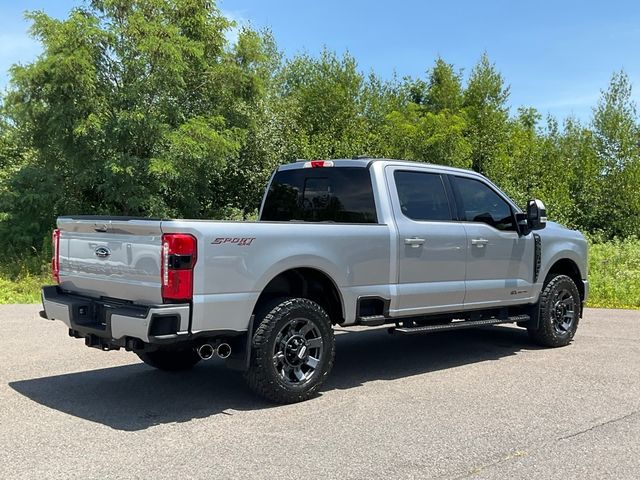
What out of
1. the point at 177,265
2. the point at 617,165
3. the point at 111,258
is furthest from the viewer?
the point at 617,165

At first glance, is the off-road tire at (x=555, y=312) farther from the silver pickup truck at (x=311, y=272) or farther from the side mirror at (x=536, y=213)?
the side mirror at (x=536, y=213)

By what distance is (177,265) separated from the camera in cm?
485

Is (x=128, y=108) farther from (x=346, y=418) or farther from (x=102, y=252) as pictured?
(x=346, y=418)

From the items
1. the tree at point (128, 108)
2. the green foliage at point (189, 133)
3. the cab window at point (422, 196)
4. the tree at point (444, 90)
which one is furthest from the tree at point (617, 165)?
the cab window at point (422, 196)

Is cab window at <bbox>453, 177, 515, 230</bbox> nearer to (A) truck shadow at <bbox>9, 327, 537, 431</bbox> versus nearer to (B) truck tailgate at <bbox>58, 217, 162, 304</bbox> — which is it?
(A) truck shadow at <bbox>9, 327, 537, 431</bbox>

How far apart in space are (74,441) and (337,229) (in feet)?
9.03

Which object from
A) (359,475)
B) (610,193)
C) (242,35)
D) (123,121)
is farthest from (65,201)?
(610,193)

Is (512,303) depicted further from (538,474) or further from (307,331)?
(538,474)

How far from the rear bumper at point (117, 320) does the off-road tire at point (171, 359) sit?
1077 mm

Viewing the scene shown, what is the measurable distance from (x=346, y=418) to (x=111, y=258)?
2.29 meters

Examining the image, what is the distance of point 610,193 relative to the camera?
28109mm

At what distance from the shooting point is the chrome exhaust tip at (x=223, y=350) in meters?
5.25

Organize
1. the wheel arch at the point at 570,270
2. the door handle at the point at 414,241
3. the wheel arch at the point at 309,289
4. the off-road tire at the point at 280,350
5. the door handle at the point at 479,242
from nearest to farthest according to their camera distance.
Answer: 1. the off-road tire at the point at 280,350
2. the wheel arch at the point at 309,289
3. the door handle at the point at 414,241
4. the door handle at the point at 479,242
5. the wheel arch at the point at 570,270

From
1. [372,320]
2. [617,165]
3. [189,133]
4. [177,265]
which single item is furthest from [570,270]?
[617,165]
